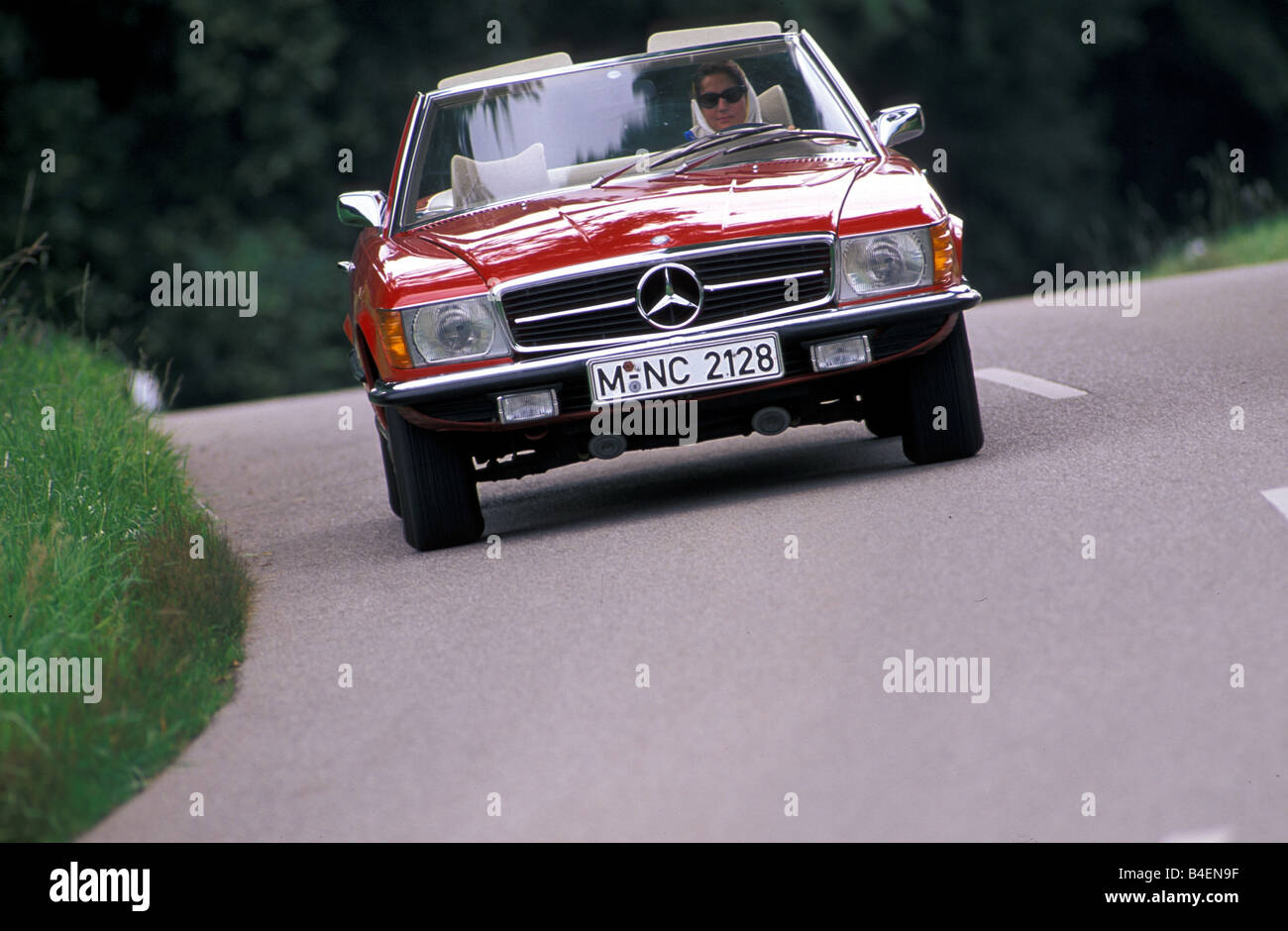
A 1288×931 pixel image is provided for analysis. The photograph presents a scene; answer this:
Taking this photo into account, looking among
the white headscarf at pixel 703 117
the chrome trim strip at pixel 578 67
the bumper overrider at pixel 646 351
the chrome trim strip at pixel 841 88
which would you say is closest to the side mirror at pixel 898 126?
the chrome trim strip at pixel 841 88

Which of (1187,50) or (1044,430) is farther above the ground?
(1044,430)

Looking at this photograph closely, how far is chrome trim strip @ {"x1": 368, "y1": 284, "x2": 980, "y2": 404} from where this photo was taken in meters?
7.09

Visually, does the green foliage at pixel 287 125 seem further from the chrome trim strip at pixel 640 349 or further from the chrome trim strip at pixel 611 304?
the chrome trim strip at pixel 611 304

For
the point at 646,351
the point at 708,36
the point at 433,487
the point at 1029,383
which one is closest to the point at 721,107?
the point at 708,36

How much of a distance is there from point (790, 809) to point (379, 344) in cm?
359

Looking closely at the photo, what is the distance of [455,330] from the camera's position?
7.17m

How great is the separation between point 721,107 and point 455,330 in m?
1.87

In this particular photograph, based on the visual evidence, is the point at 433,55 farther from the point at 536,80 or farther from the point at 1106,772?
the point at 1106,772

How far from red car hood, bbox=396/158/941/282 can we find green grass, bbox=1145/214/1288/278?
13924 millimetres

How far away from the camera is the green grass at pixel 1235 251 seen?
21.3 metres

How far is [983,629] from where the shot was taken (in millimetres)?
5277

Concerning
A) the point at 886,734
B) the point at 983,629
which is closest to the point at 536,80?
the point at 983,629

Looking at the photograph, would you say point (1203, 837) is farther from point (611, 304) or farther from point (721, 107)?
point (721, 107)

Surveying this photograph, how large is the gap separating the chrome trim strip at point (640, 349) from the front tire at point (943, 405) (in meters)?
0.25
